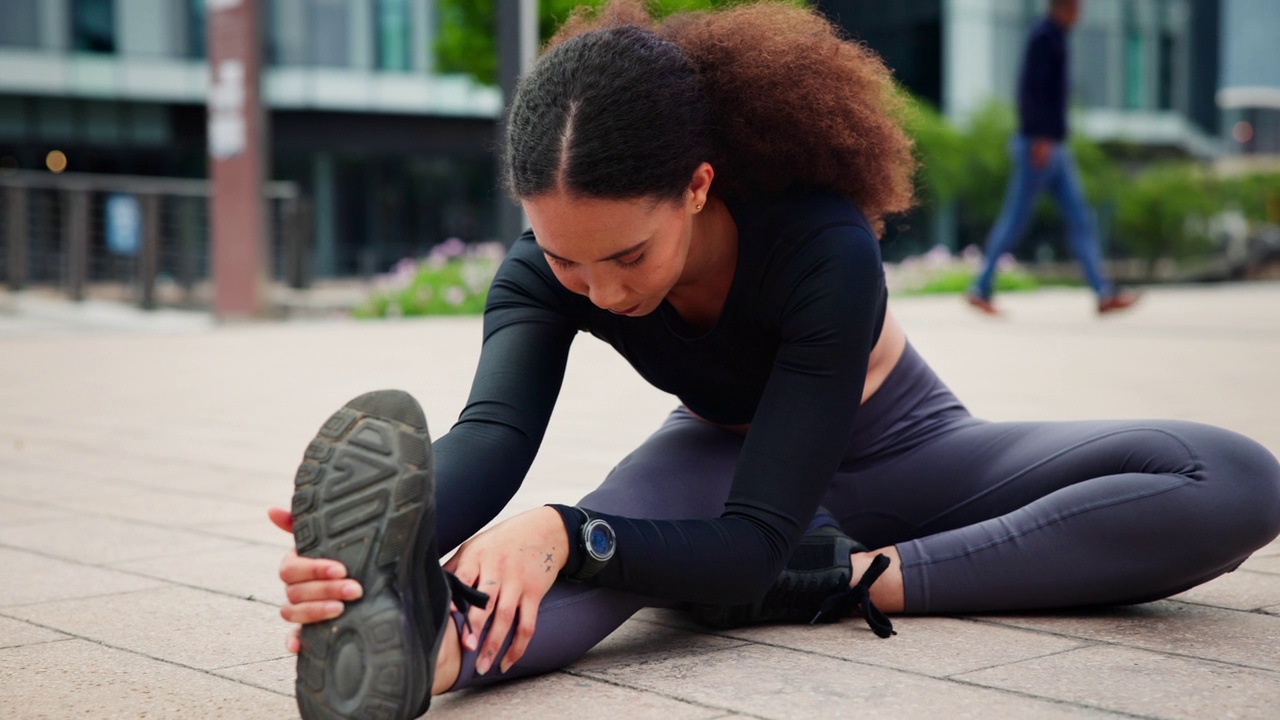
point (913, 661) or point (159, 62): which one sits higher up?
point (159, 62)

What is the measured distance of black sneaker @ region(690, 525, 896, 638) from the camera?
8.01 ft

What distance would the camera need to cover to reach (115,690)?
6.98ft

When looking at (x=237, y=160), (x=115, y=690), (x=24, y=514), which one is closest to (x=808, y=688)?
(x=115, y=690)

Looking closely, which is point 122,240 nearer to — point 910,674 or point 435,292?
point 435,292

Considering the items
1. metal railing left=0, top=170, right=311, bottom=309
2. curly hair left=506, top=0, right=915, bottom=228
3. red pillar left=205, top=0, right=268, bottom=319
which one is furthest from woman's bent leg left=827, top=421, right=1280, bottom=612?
metal railing left=0, top=170, right=311, bottom=309

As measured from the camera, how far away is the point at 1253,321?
35.8ft

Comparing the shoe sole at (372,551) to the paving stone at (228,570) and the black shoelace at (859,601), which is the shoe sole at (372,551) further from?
the paving stone at (228,570)

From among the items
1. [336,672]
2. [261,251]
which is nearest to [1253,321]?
[261,251]

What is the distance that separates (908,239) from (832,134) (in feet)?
106

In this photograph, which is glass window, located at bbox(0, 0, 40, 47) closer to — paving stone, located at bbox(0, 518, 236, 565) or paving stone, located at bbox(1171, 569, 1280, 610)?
paving stone, located at bbox(0, 518, 236, 565)

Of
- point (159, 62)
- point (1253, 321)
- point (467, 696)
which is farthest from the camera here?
point (159, 62)

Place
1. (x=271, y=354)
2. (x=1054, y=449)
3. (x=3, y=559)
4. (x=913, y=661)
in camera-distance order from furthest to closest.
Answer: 1. (x=271, y=354)
2. (x=3, y=559)
3. (x=1054, y=449)
4. (x=913, y=661)

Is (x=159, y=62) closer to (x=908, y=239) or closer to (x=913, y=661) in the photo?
(x=908, y=239)

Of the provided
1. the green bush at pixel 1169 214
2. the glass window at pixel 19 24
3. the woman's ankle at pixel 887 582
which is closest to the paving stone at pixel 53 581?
the woman's ankle at pixel 887 582
